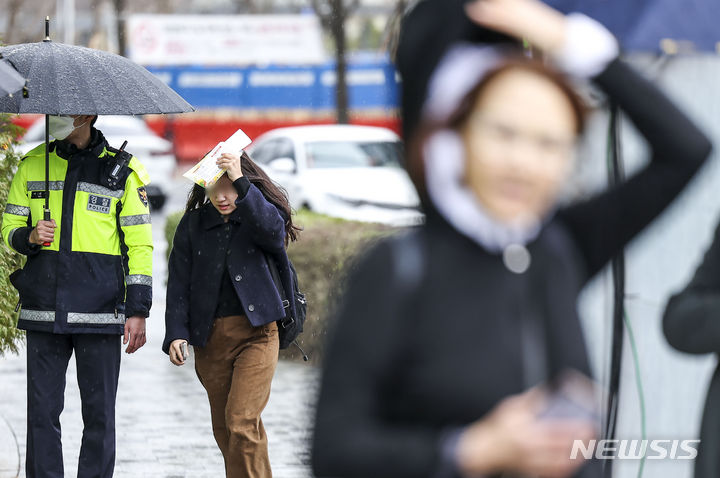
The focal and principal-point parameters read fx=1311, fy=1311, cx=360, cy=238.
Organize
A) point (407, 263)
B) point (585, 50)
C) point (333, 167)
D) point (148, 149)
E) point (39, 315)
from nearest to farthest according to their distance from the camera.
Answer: point (407, 263) → point (585, 50) → point (39, 315) → point (333, 167) → point (148, 149)

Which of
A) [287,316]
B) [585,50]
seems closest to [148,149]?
[287,316]

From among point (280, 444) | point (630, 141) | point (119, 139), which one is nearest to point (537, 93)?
point (630, 141)

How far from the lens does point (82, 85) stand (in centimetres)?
581

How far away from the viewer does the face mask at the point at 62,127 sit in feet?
18.8

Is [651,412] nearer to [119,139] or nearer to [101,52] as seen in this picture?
[101,52]

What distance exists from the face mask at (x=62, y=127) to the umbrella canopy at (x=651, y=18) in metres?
2.92

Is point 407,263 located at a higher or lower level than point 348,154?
higher

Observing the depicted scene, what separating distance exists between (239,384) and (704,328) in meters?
2.78

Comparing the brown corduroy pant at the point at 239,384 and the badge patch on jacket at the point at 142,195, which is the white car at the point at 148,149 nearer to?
the badge patch on jacket at the point at 142,195

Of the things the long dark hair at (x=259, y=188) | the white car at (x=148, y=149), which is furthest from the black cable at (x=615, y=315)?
the white car at (x=148, y=149)

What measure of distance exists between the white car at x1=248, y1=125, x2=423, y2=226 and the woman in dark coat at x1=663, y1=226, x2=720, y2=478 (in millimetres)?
10925

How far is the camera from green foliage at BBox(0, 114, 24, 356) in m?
6.65

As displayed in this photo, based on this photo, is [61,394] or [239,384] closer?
[239,384]

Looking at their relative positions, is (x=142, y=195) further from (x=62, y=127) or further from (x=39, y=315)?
(x=39, y=315)
